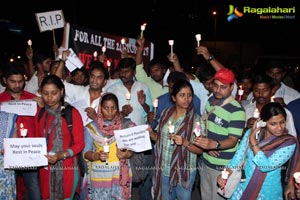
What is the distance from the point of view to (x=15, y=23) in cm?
2528

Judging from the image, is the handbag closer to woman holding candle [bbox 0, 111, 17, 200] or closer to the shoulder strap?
the shoulder strap

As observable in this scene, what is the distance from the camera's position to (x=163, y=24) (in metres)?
32.9

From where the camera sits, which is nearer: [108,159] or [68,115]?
[68,115]

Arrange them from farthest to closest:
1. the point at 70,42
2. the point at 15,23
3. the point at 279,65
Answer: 1. the point at 15,23
2. the point at 70,42
3. the point at 279,65

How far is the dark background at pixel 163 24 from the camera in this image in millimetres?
23453

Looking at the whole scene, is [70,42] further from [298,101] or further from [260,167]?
[260,167]

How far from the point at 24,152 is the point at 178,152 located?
1.66m

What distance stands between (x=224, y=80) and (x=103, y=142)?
1512 mm

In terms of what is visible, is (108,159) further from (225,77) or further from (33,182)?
(225,77)

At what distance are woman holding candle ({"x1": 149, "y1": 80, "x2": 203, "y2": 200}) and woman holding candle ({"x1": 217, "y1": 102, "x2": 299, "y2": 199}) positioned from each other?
0.65 metres

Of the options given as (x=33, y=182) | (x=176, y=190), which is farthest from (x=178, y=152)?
(x=33, y=182)

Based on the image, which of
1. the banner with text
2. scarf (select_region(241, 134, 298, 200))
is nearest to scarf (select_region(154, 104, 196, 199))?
scarf (select_region(241, 134, 298, 200))

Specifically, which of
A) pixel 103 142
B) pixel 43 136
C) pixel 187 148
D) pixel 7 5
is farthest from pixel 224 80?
pixel 7 5

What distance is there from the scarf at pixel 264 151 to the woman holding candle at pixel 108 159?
53.6 inches
